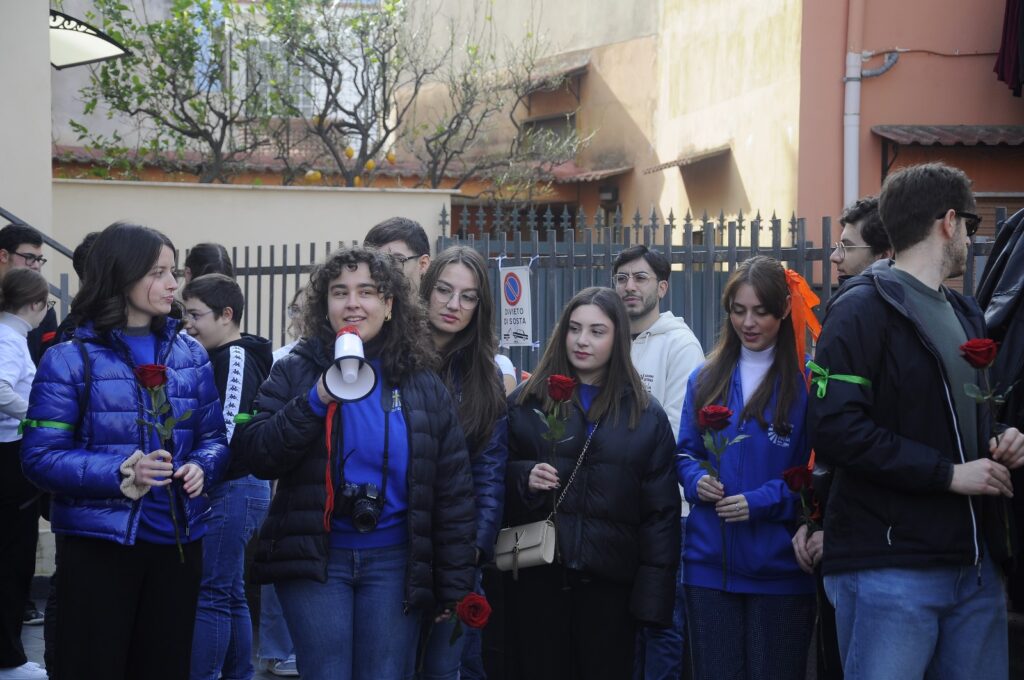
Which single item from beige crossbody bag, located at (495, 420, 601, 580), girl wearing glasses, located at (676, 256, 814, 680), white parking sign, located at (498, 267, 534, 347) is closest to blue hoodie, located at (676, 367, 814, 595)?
girl wearing glasses, located at (676, 256, 814, 680)

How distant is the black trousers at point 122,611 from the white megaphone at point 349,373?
99 centimetres

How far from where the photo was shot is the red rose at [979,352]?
3.55 meters

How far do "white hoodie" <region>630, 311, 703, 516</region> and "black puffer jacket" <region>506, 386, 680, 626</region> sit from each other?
2.83 feet

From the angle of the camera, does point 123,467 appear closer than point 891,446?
No

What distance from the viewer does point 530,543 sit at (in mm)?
4562

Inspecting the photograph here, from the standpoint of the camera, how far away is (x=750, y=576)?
447cm

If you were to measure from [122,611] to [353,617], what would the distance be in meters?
0.82

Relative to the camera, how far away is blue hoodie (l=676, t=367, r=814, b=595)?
175 inches

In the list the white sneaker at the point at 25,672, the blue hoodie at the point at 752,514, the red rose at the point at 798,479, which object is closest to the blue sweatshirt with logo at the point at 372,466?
the blue hoodie at the point at 752,514

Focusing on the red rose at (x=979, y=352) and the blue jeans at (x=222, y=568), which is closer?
the red rose at (x=979, y=352)

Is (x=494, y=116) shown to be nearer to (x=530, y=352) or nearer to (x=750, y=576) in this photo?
(x=530, y=352)

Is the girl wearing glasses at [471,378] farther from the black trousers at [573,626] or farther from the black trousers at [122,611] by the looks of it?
the black trousers at [122,611]

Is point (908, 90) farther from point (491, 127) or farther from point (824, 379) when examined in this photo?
point (824, 379)

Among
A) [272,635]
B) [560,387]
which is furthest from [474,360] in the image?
[272,635]
